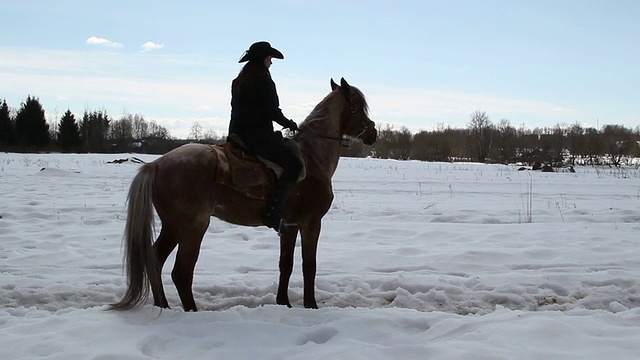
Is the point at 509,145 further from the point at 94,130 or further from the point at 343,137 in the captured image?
the point at 343,137

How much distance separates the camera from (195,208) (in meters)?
4.50

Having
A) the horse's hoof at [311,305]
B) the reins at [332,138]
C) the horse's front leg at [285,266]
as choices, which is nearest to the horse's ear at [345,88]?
the reins at [332,138]

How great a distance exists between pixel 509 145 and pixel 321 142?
288ft

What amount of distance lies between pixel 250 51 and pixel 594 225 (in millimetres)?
7997

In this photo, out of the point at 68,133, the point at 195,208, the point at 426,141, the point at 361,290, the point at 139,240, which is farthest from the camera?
the point at 426,141

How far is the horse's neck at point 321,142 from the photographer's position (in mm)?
5293

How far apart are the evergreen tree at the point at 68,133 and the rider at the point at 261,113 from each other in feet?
208

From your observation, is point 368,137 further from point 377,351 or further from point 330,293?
point 377,351

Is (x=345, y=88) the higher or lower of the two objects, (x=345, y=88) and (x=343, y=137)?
the higher

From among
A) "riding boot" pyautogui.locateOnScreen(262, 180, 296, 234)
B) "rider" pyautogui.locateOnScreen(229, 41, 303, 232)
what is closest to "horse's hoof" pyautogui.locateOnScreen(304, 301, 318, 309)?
"riding boot" pyautogui.locateOnScreen(262, 180, 296, 234)

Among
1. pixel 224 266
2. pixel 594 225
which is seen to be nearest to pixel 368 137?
pixel 224 266

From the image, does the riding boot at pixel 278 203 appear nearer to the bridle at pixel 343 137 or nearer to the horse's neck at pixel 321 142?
the horse's neck at pixel 321 142

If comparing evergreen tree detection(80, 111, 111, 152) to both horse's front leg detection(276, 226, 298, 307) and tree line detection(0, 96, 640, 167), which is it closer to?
tree line detection(0, 96, 640, 167)

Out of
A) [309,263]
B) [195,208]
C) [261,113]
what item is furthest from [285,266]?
[261,113]
